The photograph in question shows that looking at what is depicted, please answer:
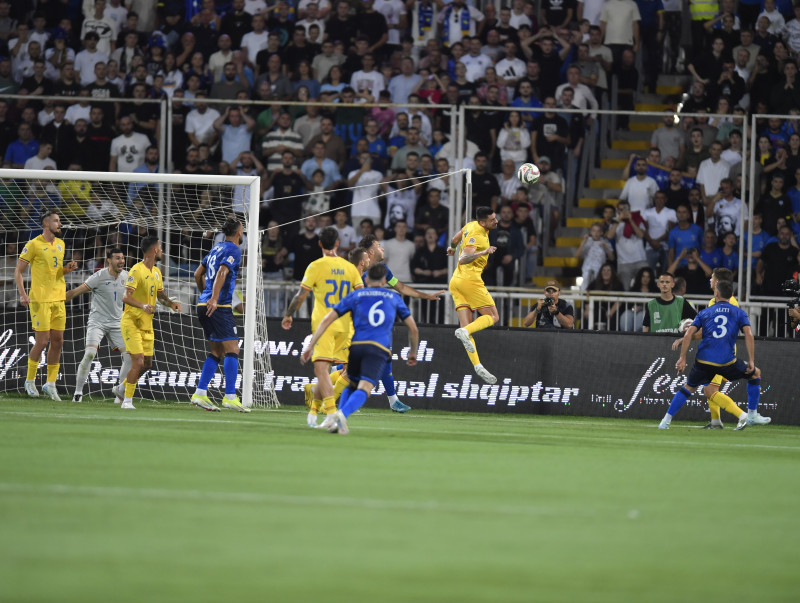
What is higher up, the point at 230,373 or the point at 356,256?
the point at 356,256

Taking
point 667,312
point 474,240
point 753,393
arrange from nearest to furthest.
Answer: point 753,393 < point 474,240 < point 667,312

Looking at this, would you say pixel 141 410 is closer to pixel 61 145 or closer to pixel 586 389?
pixel 586 389

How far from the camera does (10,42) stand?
25.0 m

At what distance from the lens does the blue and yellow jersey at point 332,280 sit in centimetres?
1389

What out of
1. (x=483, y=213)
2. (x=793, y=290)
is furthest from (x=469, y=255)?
(x=793, y=290)

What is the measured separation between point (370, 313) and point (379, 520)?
5.21 metres

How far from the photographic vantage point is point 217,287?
15133 millimetres

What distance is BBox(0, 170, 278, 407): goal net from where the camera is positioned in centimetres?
1848

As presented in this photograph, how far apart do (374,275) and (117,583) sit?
7.16 metres

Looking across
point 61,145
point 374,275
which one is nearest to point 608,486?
point 374,275

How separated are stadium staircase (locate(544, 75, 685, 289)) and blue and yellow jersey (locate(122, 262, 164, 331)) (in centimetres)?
816

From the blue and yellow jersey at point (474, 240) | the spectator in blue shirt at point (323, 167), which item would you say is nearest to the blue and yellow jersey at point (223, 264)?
the blue and yellow jersey at point (474, 240)

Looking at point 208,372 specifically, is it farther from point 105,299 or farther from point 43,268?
point 43,268

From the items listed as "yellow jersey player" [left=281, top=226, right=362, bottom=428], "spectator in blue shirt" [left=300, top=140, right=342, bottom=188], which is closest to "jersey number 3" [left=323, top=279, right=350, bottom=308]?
"yellow jersey player" [left=281, top=226, right=362, bottom=428]
